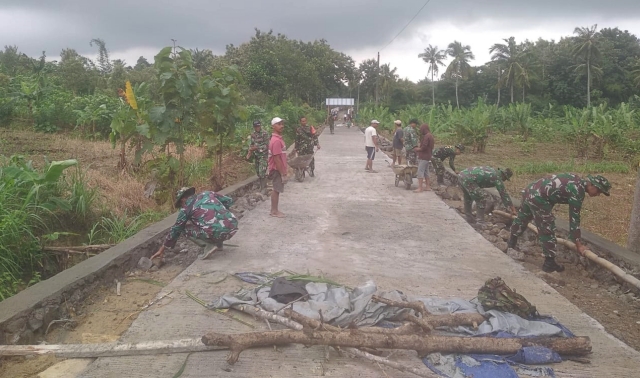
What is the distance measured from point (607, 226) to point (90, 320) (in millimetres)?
7652

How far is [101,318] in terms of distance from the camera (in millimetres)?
4715

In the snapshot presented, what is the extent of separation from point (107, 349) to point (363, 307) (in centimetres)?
205

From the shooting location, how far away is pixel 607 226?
26.8 ft

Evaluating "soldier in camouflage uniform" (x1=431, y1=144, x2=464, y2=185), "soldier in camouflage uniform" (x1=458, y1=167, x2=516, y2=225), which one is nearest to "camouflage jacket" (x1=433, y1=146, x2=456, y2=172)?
"soldier in camouflage uniform" (x1=431, y1=144, x2=464, y2=185)

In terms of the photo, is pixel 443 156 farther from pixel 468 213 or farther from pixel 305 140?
pixel 305 140

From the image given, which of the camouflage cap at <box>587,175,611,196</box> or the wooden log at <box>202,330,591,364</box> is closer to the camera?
the wooden log at <box>202,330,591,364</box>

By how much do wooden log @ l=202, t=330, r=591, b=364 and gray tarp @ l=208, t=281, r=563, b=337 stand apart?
0.92 ft

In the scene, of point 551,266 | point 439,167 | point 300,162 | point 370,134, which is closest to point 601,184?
point 551,266

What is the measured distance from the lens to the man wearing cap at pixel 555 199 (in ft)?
19.2

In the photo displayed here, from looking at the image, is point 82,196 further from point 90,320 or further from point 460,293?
point 460,293

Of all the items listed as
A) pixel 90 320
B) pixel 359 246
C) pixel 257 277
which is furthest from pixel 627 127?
pixel 90 320

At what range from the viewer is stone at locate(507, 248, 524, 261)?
6771 mm

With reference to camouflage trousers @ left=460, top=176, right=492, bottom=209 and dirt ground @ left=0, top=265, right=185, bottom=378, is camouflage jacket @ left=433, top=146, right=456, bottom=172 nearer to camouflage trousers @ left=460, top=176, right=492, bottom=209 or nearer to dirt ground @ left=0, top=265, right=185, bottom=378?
camouflage trousers @ left=460, top=176, right=492, bottom=209

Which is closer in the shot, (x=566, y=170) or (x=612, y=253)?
(x=612, y=253)
